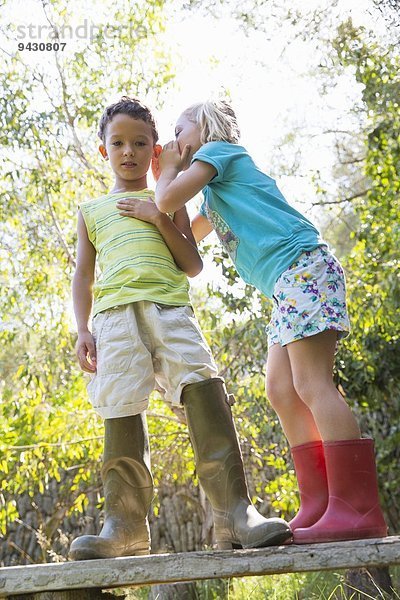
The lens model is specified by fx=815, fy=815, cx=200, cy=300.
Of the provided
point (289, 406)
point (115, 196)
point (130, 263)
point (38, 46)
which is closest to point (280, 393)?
point (289, 406)

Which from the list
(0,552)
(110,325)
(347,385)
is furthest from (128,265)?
(0,552)

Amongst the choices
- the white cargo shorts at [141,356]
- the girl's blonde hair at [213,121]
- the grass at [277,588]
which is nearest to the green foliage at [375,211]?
the grass at [277,588]

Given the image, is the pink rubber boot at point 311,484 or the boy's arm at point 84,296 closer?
the pink rubber boot at point 311,484

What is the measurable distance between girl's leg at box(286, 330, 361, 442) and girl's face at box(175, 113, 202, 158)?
625 millimetres

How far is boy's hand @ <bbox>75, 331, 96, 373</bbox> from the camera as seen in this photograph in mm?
2162

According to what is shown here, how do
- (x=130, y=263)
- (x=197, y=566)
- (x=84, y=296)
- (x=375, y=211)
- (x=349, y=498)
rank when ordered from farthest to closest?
(x=375, y=211) → (x=84, y=296) → (x=130, y=263) → (x=349, y=498) → (x=197, y=566)

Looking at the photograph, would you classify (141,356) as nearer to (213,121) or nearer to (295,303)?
(295,303)

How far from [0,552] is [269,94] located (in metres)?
4.60

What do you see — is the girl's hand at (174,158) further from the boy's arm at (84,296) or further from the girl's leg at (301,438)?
the girl's leg at (301,438)

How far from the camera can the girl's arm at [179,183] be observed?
2.06m

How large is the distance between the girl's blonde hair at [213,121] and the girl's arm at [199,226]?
0.88 feet

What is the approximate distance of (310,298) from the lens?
1.97 m

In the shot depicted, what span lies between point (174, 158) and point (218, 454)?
79 centimetres

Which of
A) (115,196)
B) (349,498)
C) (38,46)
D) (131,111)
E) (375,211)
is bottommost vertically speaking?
(349,498)
